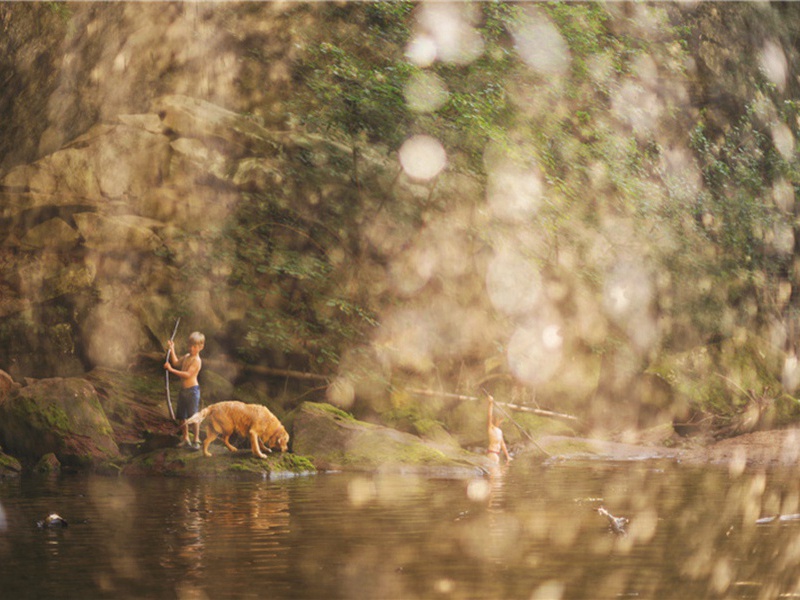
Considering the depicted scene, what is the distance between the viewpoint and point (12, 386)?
17.3 metres

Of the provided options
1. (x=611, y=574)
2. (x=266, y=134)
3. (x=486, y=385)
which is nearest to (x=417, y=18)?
(x=266, y=134)

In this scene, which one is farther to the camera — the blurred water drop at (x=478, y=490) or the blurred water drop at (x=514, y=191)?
the blurred water drop at (x=514, y=191)

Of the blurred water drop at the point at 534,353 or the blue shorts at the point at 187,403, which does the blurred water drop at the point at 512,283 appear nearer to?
the blurred water drop at the point at 534,353

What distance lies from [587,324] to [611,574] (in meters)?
20.4

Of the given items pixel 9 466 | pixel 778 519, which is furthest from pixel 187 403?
pixel 778 519

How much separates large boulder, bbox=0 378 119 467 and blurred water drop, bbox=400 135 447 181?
882 cm

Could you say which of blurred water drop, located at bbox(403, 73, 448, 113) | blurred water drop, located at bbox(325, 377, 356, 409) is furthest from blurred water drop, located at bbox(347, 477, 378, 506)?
blurred water drop, located at bbox(403, 73, 448, 113)

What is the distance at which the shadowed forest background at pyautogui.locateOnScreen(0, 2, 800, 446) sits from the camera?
20.0 metres

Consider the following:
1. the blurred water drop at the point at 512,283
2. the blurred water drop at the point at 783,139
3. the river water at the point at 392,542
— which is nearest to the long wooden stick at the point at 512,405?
the blurred water drop at the point at 512,283

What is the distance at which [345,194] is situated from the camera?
2200 cm

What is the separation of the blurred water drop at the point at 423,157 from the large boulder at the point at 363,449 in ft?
20.5

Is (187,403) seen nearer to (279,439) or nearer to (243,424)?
(243,424)

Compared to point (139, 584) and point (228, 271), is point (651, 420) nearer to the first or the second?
point (228, 271)

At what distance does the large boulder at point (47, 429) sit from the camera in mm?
16031
